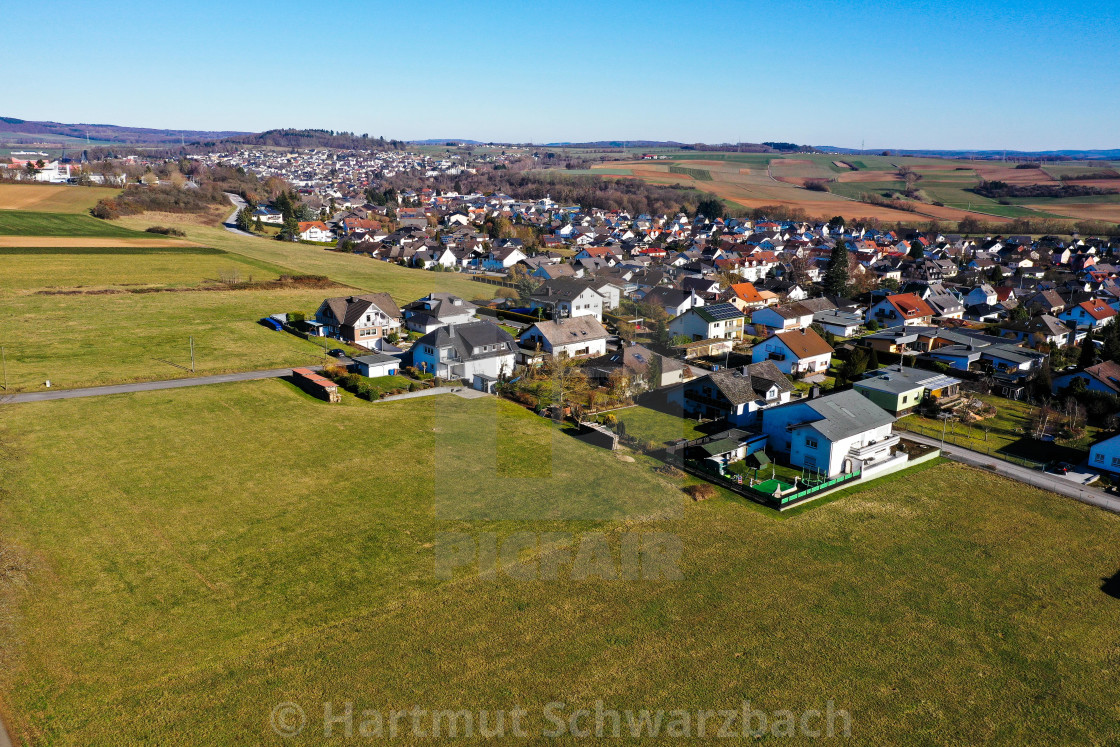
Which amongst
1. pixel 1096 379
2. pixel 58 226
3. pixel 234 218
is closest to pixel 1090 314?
pixel 1096 379

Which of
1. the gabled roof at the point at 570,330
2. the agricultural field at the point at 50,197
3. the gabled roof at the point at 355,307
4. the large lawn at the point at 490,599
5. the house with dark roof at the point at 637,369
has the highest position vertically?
the agricultural field at the point at 50,197

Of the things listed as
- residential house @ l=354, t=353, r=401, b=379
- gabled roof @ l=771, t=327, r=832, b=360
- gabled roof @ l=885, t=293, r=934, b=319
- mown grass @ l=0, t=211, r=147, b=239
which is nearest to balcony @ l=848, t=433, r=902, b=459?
gabled roof @ l=771, t=327, r=832, b=360

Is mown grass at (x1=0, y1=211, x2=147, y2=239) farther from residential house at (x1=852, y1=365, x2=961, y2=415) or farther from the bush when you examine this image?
residential house at (x1=852, y1=365, x2=961, y2=415)

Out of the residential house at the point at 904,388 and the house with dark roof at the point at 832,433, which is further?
the residential house at the point at 904,388

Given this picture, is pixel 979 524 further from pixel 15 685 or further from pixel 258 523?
pixel 15 685

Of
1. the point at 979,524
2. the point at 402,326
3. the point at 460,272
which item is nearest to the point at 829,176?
the point at 460,272

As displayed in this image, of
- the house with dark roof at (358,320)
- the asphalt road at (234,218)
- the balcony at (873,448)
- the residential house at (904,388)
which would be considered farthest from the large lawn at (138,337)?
the asphalt road at (234,218)

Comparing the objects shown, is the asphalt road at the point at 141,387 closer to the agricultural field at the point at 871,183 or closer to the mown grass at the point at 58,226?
the mown grass at the point at 58,226
